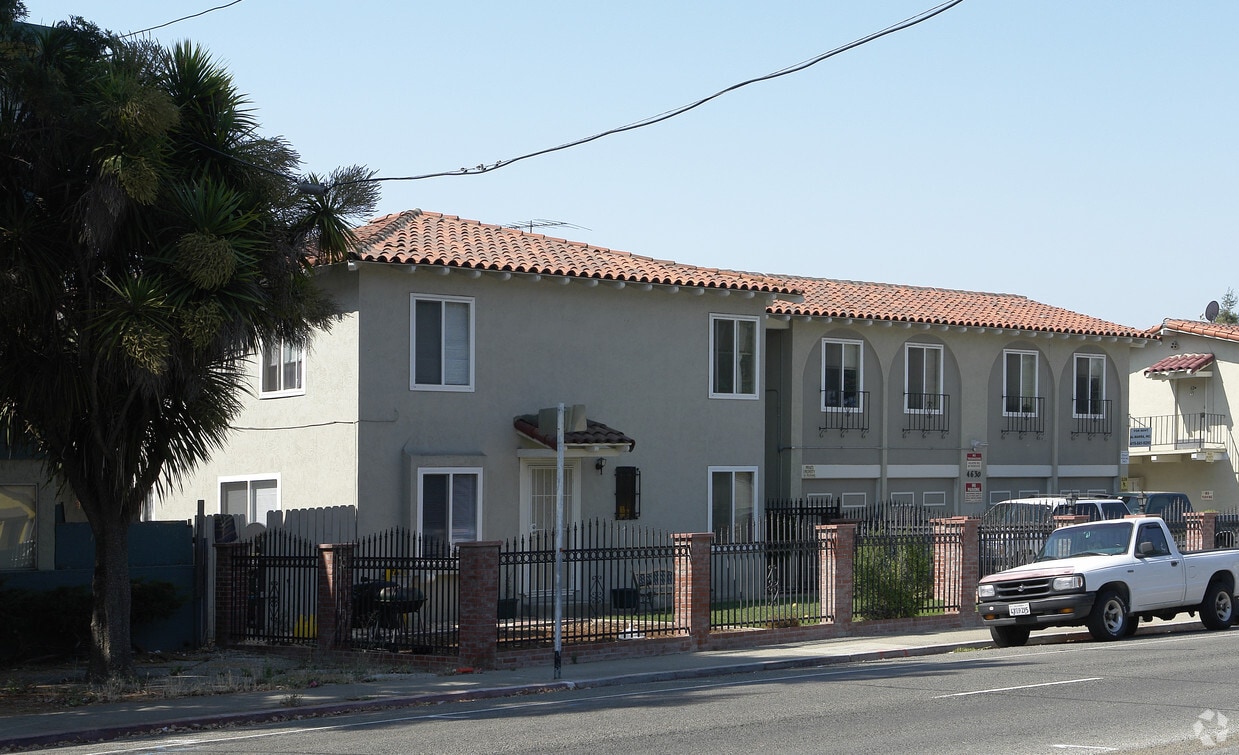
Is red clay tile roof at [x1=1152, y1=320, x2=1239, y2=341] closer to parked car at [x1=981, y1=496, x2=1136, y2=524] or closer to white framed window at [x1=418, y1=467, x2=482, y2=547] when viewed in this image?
parked car at [x1=981, y1=496, x2=1136, y2=524]

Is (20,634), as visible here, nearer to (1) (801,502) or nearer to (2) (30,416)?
(2) (30,416)

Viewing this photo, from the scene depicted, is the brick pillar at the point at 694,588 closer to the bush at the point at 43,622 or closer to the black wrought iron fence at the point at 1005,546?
the black wrought iron fence at the point at 1005,546

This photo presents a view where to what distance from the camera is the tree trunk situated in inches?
603

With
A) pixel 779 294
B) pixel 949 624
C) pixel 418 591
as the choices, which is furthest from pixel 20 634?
pixel 779 294

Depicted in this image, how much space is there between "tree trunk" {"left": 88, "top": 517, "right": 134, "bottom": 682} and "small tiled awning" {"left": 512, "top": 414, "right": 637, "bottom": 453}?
831 cm

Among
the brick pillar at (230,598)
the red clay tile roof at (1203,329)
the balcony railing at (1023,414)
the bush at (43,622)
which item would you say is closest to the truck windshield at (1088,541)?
the brick pillar at (230,598)

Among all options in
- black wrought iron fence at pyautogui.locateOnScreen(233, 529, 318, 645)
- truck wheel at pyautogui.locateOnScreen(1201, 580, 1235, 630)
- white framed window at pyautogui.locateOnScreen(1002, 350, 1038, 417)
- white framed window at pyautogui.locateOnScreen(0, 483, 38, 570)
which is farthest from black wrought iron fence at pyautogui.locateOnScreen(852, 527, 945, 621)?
white framed window at pyautogui.locateOnScreen(1002, 350, 1038, 417)

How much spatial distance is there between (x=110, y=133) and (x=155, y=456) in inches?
148

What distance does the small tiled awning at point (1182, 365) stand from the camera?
4144 cm

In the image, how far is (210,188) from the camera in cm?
1445

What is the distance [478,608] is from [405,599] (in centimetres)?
169

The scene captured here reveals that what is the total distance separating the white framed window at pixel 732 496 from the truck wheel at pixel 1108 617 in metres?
8.06

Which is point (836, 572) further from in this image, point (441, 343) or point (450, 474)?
point (441, 343)

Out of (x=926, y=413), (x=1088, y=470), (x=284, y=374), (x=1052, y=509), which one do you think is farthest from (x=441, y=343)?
(x=1088, y=470)
